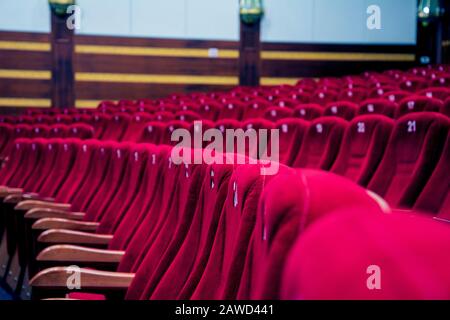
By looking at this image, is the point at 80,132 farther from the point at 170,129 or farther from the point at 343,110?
the point at 343,110

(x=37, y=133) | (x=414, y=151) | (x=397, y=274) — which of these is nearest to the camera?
(x=397, y=274)

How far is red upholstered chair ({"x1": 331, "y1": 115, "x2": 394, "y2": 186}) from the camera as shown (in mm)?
844

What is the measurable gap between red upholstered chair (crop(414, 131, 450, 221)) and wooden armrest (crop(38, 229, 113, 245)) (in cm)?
38

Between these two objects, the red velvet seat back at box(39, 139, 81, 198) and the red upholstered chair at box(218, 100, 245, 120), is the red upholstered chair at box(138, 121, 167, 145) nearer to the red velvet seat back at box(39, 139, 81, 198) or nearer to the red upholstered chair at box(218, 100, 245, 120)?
the red velvet seat back at box(39, 139, 81, 198)

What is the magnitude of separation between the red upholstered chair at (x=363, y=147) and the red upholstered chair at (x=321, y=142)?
23mm

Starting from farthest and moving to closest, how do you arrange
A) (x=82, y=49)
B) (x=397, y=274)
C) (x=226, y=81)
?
(x=226, y=81), (x=82, y=49), (x=397, y=274)

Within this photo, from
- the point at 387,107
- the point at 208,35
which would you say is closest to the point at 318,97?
the point at 387,107

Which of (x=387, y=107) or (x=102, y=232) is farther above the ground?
(x=387, y=107)

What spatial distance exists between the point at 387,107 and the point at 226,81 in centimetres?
233

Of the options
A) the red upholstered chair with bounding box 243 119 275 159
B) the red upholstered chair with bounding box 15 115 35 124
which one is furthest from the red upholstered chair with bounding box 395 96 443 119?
the red upholstered chair with bounding box 15 115 35 124

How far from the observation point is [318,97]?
1954 mm

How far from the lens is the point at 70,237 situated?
31.4 inches

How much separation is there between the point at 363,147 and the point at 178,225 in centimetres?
41
